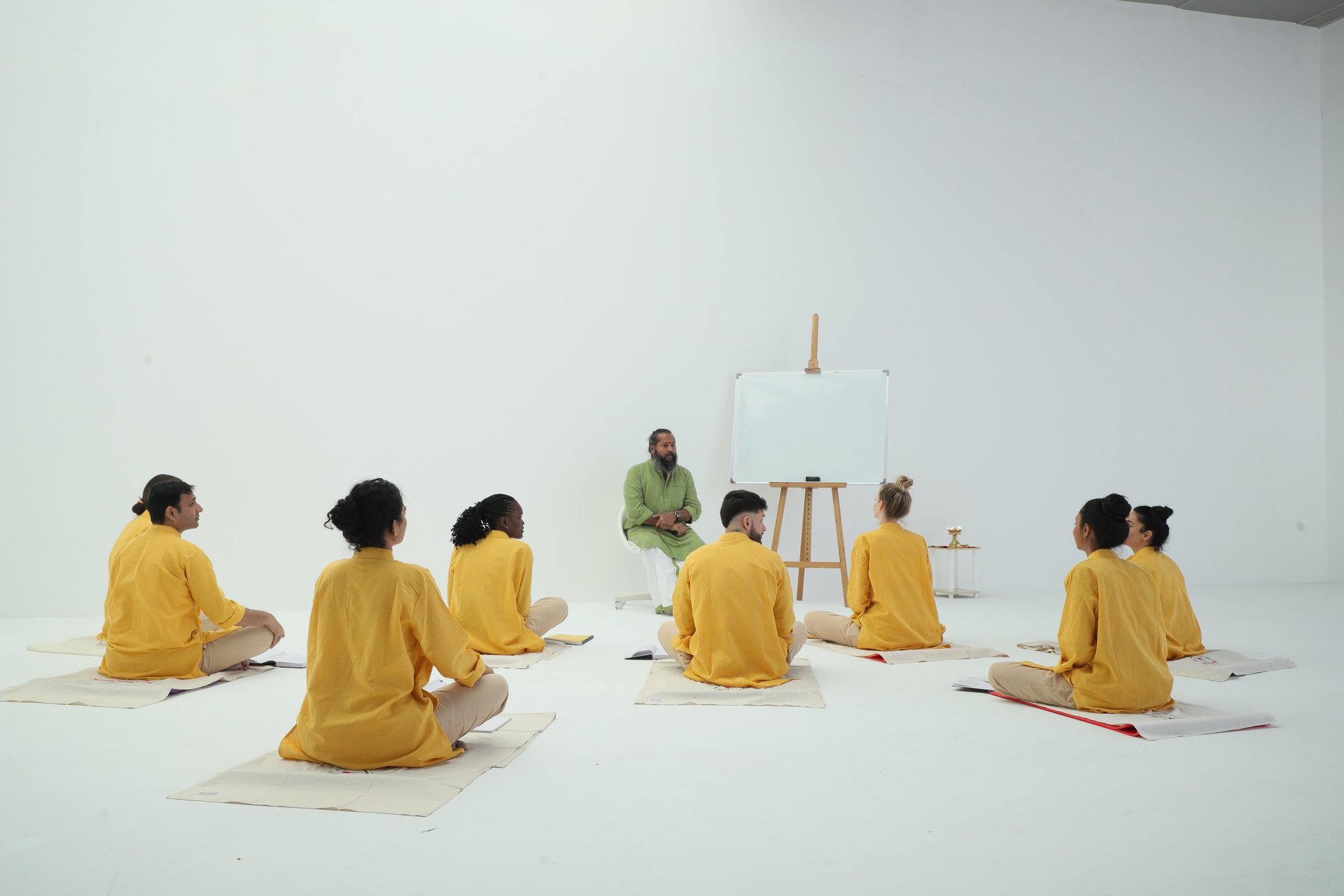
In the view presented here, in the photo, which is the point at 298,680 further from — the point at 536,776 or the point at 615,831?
the point at 615,831

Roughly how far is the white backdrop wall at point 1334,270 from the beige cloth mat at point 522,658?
6925mm

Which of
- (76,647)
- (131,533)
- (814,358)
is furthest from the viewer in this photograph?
(814,358)

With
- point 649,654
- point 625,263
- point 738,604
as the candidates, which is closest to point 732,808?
point 738,604

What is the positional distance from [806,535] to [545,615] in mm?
2319

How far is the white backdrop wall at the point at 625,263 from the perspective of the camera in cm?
611

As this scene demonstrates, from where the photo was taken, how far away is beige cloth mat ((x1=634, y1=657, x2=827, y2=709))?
3.57m

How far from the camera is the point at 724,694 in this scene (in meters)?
3.63

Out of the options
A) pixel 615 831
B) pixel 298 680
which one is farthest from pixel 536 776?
pixel 298 680

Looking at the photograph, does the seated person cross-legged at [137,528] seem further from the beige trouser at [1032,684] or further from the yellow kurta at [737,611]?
the beige trouser at [1032,684]

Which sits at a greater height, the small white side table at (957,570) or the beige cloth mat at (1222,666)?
the small white side table at (957,570)

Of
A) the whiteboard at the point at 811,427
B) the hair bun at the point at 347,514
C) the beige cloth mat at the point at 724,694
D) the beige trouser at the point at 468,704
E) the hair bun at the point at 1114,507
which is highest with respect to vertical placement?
the whiteboard at the point at 811,427

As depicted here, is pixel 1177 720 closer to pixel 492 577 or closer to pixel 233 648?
pixel 492 577

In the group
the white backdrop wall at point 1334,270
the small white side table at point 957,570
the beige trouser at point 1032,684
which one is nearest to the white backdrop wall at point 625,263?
the white backdrop wall at point 1334,270

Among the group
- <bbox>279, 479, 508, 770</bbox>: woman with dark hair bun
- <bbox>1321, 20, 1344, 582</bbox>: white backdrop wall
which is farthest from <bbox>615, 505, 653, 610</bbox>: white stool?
<bbox>1321, 20, 1344, 582</bbox>: white backdrop wall
